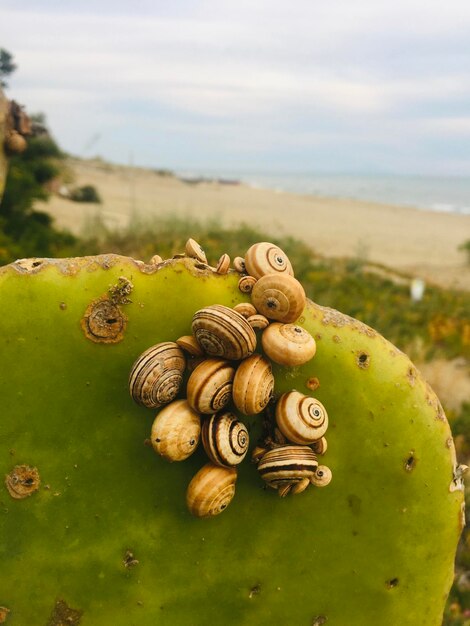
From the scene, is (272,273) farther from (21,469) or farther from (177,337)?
(21,469)

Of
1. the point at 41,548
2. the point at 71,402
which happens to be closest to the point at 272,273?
the point at 71,402

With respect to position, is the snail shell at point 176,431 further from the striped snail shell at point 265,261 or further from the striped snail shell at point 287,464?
the striped snail shell at point 265,261

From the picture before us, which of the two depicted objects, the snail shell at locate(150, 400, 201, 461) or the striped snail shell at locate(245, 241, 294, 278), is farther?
the striped snail shell at locate(245, 241, 294, 278)

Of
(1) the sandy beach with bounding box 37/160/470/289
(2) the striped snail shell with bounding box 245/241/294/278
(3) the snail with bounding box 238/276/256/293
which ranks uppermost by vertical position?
(2) the striped snail shell with bounding box 245/241/294/278

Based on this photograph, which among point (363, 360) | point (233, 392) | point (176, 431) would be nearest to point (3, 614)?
point (176, 431)

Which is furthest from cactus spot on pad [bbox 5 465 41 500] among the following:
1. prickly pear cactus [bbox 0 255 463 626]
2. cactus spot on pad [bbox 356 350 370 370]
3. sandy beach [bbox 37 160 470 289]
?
sandy beach [bbox 37 160 470 289]

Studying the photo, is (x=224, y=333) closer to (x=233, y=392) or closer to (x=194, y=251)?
(x=233, y=392)

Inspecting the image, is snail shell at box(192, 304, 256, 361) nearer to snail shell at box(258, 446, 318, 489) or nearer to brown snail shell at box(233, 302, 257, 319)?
brown snail shell at box(233, 302, 257, 319)

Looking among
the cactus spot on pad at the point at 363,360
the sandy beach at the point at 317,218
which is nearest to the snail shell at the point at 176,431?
the cactus spot on pad at the point at 363,360

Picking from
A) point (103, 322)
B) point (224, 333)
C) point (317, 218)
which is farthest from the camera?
point (317, 218)
